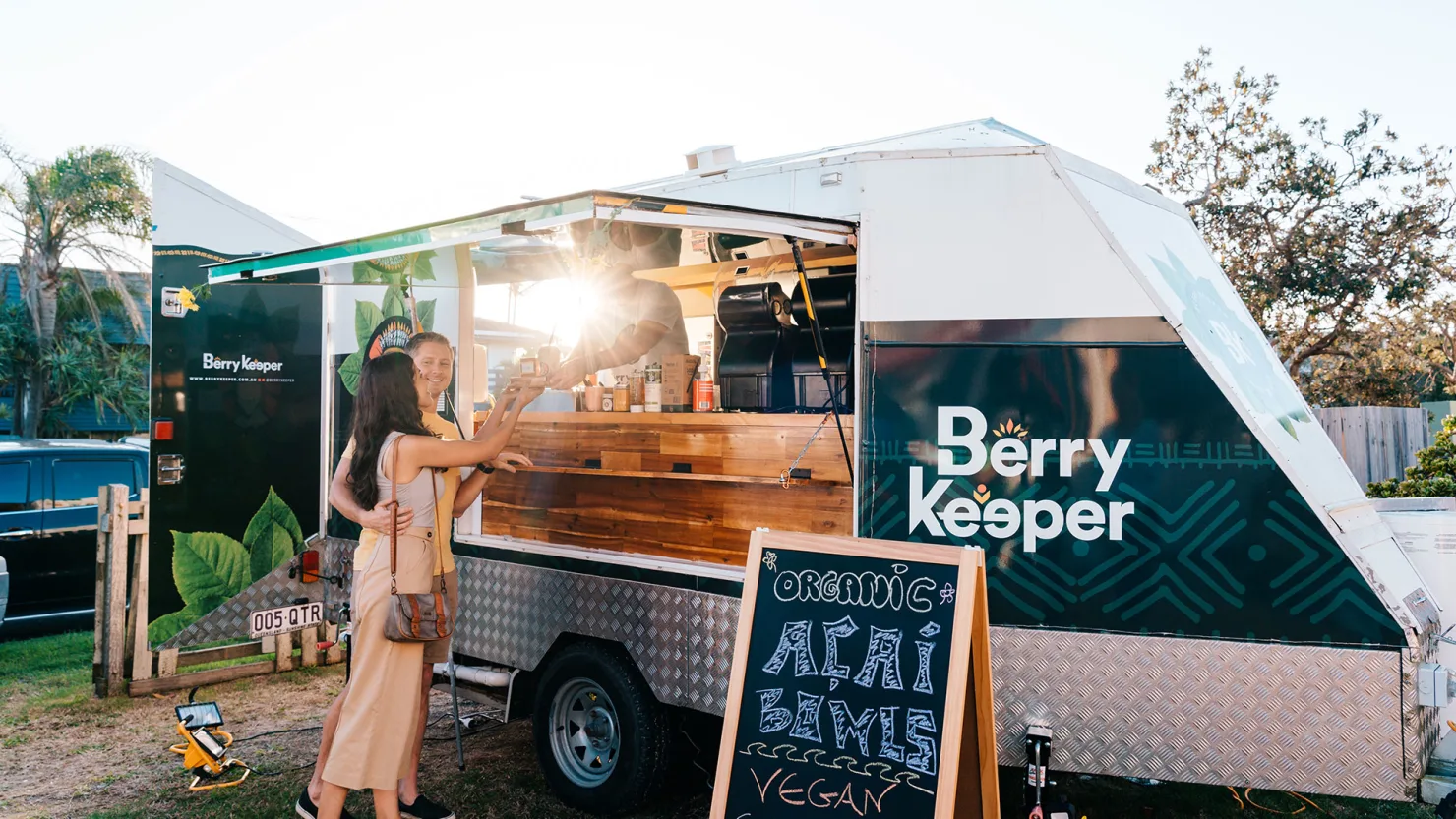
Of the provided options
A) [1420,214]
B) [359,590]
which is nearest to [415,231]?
[359,590]

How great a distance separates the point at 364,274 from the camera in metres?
5.50

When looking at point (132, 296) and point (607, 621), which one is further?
point (132, 296)

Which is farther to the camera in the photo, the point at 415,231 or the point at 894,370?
the point at 415,231

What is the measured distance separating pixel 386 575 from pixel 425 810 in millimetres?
1193

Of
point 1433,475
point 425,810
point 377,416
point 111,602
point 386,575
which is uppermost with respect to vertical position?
point 377,416

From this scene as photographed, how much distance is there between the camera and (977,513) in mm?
3568

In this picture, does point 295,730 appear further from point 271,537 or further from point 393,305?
point 393,305

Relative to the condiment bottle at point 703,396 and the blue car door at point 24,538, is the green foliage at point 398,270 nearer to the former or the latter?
the condiment bottle at point 703,396

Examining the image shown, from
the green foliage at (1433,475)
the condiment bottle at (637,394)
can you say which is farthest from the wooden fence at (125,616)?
the green foliage at (1433,475)

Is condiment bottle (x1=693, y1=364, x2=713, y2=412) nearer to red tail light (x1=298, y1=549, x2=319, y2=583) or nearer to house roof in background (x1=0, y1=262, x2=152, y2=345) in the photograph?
red tail light (x1=298, y1=549, x2=319, y2=583)

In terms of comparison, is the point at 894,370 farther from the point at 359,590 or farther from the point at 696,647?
the point at 359,590

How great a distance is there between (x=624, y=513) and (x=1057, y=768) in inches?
92.8

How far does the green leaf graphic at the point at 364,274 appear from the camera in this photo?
533 centimetres

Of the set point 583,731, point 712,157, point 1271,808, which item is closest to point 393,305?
point 712,157
